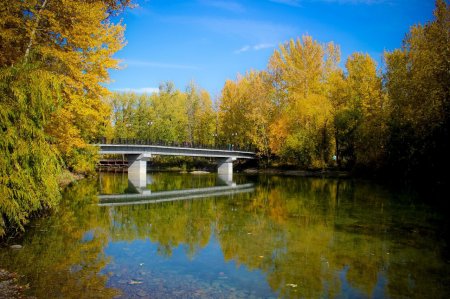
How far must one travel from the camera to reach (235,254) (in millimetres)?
12273

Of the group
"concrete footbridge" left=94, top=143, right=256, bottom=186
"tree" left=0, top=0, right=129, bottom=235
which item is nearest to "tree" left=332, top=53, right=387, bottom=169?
"concrete footbridge" left=94, top=143, right=256, bottom=186

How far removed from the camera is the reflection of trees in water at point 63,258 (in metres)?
8.66

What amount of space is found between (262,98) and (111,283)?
55.8m

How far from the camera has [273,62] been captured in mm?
62000

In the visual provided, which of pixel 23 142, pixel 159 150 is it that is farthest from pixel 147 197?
pixel 159 150

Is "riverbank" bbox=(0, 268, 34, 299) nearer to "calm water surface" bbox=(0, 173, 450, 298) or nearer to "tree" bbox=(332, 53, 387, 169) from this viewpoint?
"calm water surface" bbox=(0, 173, 450, 298)

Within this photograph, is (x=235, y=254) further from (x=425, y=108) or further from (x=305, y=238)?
(x=425, y=108)

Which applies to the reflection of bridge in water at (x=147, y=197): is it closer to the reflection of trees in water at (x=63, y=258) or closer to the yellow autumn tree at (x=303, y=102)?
the reflection of trees in water at (x=63, y=258)

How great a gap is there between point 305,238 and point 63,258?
8697 mm

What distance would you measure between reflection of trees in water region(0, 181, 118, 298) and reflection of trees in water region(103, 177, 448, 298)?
1658 mm

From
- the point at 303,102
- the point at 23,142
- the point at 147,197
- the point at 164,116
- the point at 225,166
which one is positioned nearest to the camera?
the point at 23,142

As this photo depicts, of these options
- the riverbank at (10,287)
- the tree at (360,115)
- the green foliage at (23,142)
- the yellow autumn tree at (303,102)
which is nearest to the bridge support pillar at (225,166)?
the yellow autumn tree at (303,102)

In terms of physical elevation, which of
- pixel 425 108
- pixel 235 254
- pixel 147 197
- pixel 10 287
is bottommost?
pixel 235 254

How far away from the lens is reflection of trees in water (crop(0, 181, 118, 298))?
28.4 ft
